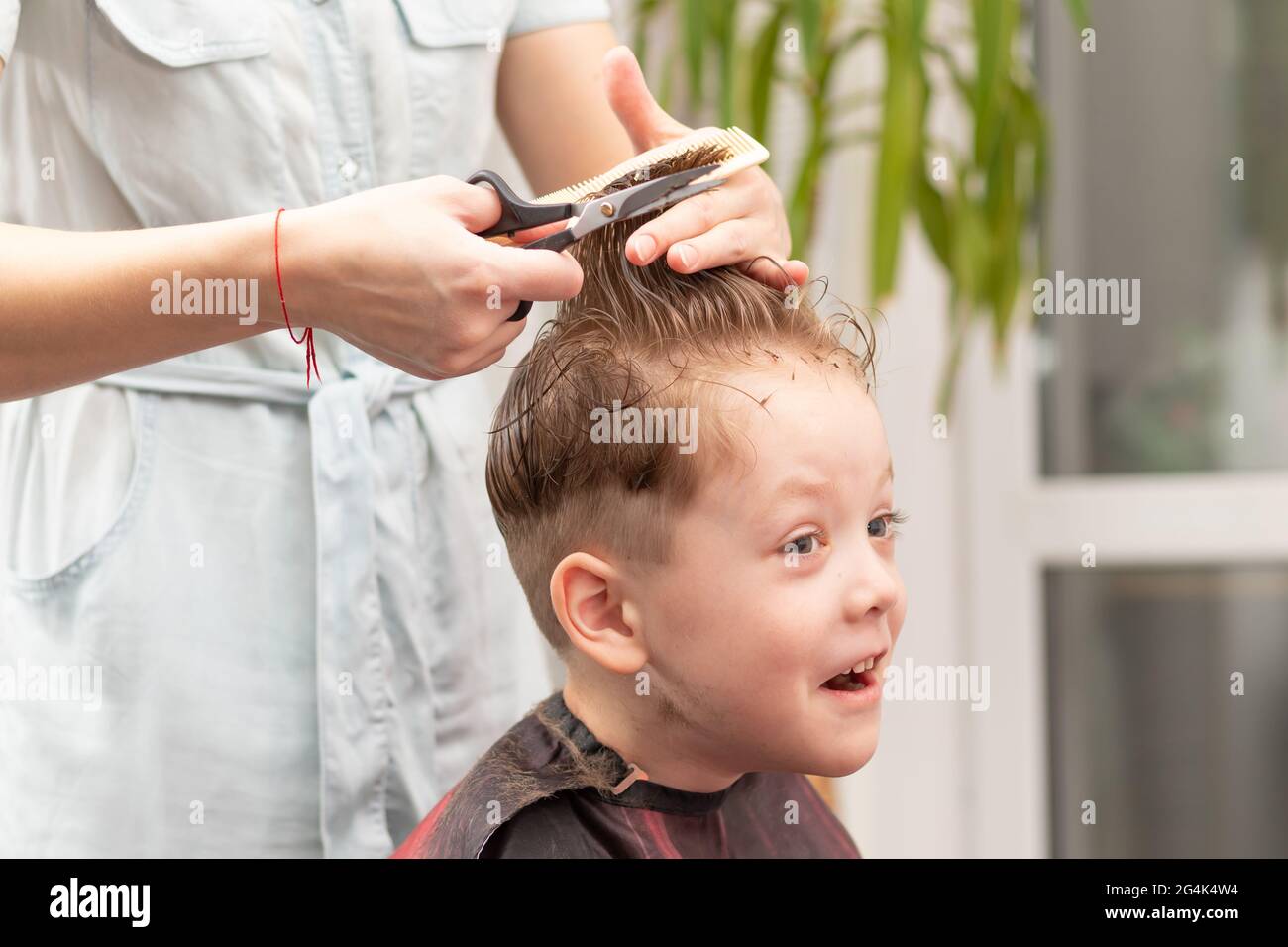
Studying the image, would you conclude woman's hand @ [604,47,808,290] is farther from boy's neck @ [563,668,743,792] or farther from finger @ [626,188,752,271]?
boy's neck @ [563,668,743,792]

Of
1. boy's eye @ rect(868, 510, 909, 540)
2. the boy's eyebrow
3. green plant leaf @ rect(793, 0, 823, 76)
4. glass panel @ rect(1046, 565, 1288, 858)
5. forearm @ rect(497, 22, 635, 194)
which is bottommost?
glass panel @ rect(1046, 565, 1288, 858)

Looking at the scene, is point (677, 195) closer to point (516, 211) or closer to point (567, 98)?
point (516, 211)

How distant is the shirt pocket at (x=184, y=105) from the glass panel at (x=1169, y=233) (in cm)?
149

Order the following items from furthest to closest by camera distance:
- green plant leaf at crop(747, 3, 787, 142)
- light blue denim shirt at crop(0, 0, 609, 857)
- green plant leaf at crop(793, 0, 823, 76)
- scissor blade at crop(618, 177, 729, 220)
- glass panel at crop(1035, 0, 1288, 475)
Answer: glass panel at crop(1035, 0, 1288, 475), green plant leaf at crop(747, 3, 787, 142), green plant leaf at crop(793, 0, 823, 76), light blue denim shirt at crop(0, 0, 609, 857), scissor blade at crop(618, 177, 729, 220)

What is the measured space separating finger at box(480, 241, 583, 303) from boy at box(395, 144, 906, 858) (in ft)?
0.38

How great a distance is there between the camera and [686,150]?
0.75 metres

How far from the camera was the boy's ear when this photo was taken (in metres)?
0.79

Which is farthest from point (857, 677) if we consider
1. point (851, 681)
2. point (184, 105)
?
point (184, 105)

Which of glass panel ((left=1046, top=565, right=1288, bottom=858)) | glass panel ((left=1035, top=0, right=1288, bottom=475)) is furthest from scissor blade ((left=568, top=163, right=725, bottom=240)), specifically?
glass panel ((left=1046, top=565, right=1288, bottom=858))

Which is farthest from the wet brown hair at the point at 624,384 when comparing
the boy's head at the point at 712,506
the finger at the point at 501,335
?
the finger at the point at 501,335

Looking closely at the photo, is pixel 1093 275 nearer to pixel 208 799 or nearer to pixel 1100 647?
pixel 1100 647

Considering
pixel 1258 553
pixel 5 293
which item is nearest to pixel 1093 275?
pixel 1258 553

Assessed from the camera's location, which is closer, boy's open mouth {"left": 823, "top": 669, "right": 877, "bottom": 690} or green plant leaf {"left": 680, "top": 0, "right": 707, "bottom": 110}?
boy's open mouth {"left": 823, "top": 669, "right": 877, "bottom": 690}

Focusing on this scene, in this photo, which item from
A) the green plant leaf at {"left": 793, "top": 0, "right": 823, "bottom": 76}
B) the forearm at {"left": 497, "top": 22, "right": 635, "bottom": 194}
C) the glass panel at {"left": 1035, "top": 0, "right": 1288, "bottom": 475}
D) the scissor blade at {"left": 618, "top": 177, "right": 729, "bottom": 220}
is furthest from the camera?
the glass panel at {"left": 1035, "top": 0, "right": 1288, "bottom": 475}
